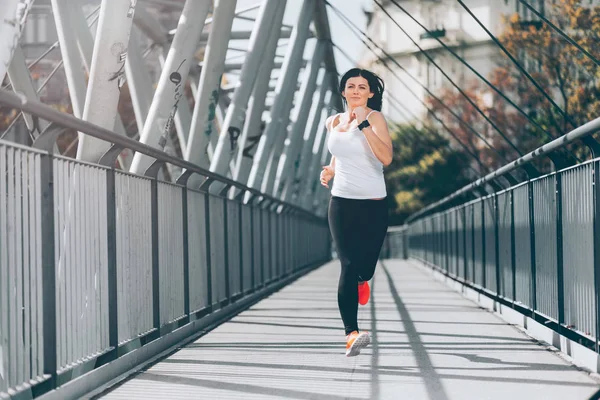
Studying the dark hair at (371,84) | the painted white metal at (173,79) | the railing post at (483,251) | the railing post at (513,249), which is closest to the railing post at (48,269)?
the dark hair at (371,84)

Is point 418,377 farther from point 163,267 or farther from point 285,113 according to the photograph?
point 285,113

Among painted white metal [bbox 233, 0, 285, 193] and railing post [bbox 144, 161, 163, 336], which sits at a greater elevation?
painted white metal [bbox 233, 0, 285, 193]

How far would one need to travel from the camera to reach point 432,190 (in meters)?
61.1

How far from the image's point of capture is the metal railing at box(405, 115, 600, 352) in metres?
6.42

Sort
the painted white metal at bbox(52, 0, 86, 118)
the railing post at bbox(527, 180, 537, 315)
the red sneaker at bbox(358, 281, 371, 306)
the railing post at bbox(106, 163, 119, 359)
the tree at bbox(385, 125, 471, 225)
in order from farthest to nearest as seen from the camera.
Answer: the tree at bbox(385, 125, 471, 225)
the painted white metal at bbox(52, 0, 86, 118)
the railing post at bbox(527, 180, 537, 315)
the red sneaker at bbox(358, 281, 371, 306)
the railing post at bbox(106, 163, 119, 359)

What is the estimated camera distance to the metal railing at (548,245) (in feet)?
21.1

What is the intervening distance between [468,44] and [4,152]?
62.6 meters

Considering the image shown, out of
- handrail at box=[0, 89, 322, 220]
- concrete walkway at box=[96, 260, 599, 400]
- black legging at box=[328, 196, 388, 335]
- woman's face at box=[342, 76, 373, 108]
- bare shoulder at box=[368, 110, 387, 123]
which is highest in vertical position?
woman's face at box=[342, 76, 373, 108]

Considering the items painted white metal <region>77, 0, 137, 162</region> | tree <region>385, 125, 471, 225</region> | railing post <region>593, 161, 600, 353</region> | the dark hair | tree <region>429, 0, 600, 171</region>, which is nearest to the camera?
railing post <region>593, 161, 600, 353</region>

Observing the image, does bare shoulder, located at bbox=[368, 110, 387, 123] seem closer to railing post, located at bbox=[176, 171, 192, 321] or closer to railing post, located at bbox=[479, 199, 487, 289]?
railing post, located at bbox=[176, 171, 192, 321]

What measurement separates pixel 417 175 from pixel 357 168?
178 feet

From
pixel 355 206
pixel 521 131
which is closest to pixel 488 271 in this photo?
pixel 355 206

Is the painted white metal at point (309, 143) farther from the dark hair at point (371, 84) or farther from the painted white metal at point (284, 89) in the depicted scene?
the dark hair at point (371, 84)

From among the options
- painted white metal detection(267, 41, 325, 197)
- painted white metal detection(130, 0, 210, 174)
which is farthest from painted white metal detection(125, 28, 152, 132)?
painted white metal detection(267, 41, 325, 197)
